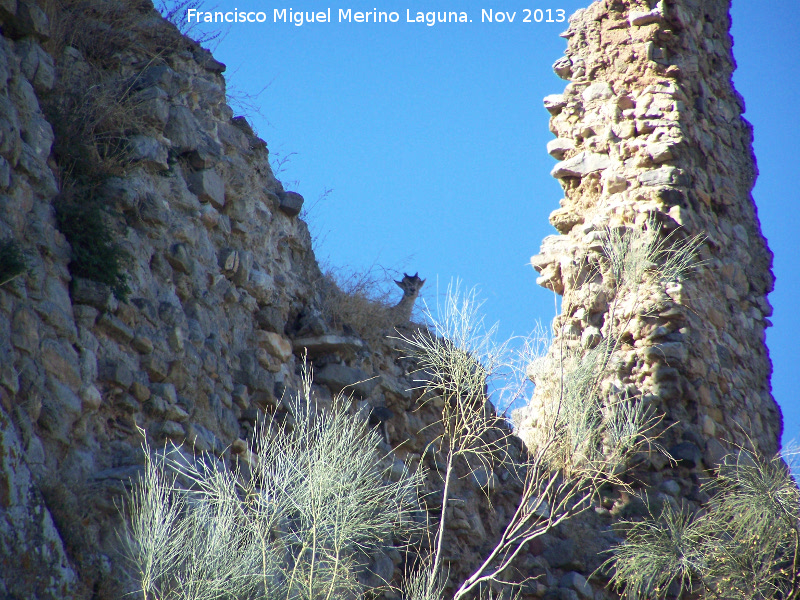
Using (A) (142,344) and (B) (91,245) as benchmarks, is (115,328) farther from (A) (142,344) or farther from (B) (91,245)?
(B) (91,245)

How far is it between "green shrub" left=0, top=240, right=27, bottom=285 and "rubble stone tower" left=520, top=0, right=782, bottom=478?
209 inches

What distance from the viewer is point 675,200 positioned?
8453mm

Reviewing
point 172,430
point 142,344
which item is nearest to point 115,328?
point 142,344

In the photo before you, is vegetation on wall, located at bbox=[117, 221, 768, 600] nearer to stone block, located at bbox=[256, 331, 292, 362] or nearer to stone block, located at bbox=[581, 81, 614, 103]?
stone block, located at bbox=[256, 331, 292, 362]

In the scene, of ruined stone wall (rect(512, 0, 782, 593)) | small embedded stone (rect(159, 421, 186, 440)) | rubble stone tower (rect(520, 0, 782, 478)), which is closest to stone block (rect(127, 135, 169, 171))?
small embedded stone (rect(159, 421, 186, 440))

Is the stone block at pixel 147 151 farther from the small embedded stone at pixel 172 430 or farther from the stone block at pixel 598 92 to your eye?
the stone block at pixel 598 92

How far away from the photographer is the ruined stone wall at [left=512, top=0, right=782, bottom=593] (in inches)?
313

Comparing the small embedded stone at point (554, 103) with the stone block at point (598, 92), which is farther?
the small embedded stone at point (554, 103)

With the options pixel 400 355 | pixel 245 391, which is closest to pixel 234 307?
pixel 245 391

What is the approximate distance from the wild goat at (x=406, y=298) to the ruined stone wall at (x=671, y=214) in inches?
57.0

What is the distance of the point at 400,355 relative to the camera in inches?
316

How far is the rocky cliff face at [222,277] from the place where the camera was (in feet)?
15.0

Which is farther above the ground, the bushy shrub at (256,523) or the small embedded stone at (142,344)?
the small embedded stone at (142,344)

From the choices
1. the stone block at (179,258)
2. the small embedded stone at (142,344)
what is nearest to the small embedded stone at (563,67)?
the stone block at (179,258)
